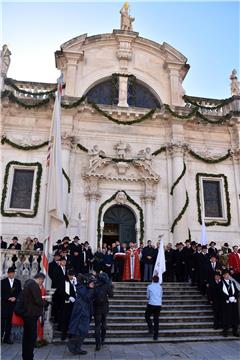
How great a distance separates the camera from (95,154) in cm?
1812

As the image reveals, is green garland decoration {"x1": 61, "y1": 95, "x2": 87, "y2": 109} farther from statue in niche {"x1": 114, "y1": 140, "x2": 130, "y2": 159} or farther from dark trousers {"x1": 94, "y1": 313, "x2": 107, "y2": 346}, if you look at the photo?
dark trousers {"x1": 94, "y1": 313, "x2": 107, "y2": 346}

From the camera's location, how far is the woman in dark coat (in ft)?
22.7

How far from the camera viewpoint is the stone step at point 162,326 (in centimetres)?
878

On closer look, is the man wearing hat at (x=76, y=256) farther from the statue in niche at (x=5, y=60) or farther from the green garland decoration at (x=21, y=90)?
the statue in niche at (x=5, y=60)

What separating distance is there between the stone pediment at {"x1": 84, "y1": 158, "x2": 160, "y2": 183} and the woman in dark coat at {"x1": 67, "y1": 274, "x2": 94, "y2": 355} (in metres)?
10.7

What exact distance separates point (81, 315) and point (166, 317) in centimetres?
340

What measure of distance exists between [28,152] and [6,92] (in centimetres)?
369

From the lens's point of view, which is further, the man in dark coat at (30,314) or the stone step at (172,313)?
the stone step at (172,313)

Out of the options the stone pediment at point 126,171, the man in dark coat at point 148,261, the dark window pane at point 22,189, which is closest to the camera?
the man in dark coat at point 148,261

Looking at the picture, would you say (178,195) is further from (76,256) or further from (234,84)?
(234,84)

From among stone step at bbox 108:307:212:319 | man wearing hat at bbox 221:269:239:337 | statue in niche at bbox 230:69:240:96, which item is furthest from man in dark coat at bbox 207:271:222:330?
statue in niche at bbox 230:69:240:96

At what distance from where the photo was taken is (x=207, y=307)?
10.3 m

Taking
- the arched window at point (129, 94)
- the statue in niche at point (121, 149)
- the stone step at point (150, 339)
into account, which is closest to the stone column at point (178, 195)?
the statue in niche at point (121, 149)

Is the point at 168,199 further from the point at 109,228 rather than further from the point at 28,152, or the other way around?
the point at 28,152
